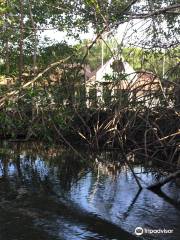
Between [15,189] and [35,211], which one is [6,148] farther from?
[35,211]

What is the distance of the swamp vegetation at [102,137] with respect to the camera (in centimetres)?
681

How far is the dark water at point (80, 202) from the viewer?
6297mm

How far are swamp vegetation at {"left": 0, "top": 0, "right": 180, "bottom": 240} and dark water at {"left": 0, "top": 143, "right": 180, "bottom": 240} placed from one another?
0.6 inches

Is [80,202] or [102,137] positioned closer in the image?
[80,202]

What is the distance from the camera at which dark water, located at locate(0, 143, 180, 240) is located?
6.30 m

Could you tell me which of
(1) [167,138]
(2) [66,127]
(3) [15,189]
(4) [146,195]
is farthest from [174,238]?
(2) [66,127]

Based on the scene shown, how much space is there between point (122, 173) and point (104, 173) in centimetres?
Answer: 35

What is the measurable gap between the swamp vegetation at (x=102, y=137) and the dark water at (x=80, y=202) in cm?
1

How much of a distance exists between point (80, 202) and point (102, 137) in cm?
252

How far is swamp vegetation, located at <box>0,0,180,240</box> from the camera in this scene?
681 cm

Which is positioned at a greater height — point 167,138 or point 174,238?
point 167,138

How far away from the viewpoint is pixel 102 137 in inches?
391

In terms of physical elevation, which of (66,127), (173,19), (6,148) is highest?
(173,19)

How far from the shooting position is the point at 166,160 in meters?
8.33
